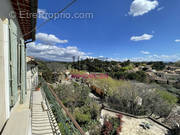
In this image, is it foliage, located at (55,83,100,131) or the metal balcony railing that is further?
foliage, located at (55,83,100,131)

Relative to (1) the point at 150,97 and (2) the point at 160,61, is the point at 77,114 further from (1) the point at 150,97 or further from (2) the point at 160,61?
(2) the point at 160,61

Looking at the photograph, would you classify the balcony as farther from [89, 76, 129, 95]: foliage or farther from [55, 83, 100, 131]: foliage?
[89, 76, 129, 95]: foliage

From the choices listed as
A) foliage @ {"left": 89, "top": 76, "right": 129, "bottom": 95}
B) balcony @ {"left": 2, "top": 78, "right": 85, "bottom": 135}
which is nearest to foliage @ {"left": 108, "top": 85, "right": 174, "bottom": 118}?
foliage @ {"left": 89, "top": 76, "right": 129, "bottom": 95}

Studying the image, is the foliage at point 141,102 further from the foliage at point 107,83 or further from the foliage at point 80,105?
the foliage at point 80,105

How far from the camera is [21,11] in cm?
194

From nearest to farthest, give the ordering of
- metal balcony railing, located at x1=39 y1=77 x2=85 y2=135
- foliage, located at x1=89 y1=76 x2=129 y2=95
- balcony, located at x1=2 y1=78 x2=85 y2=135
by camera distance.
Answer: balcony, located at x1=2 y1=78 x2=85 y2=135, metal balcony railing, located at x1=39 y1=77 x2=85 y2=135, foliage, located at x1=89 y1=76 x2=129 y2=95

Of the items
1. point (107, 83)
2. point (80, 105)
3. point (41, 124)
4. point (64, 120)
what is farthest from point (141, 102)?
point (41, 124)

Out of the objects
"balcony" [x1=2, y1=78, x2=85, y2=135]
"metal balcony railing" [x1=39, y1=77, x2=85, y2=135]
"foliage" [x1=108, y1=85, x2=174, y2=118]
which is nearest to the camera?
"balcony" [x1=2, y1=78, x2=85, y2=135]

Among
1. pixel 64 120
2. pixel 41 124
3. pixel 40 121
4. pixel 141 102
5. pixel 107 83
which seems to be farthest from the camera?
pixel 107 83

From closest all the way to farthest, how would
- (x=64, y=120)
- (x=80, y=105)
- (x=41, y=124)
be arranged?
(x=64, y=120) < (x=41, y=124) < (x=80, y=105)

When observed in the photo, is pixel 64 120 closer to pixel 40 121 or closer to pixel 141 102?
pixel 40 121

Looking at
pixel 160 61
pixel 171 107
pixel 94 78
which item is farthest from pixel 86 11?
pixel 160 61

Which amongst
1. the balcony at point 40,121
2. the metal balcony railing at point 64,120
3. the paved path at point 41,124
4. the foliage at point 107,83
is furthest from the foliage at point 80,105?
the foliage at point 107,83

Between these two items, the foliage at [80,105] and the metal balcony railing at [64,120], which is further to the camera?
the foliage at [80,105]
